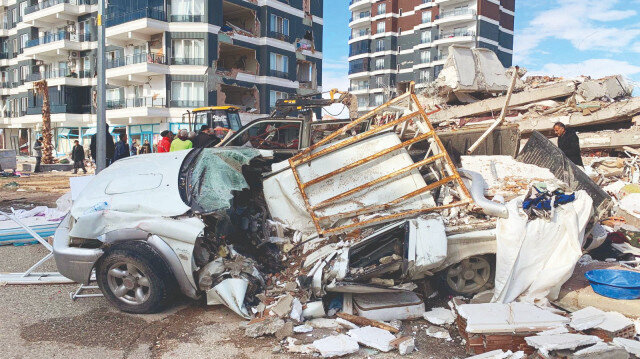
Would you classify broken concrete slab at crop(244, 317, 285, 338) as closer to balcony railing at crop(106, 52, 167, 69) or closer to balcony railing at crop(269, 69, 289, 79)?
Answer: balcony railing at crop(106, 52, 167, 69)

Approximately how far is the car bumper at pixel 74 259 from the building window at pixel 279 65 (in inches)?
1155

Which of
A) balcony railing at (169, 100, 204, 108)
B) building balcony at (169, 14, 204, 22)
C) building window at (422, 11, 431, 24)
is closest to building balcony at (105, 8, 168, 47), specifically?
building balcony at (169, 14, 204, 22)

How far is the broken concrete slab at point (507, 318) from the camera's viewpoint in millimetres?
3350

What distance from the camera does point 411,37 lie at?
185 ft

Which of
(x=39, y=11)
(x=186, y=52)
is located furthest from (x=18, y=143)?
(x=186, y=52)

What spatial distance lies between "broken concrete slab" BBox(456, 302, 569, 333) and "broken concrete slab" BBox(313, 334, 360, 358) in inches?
35.8

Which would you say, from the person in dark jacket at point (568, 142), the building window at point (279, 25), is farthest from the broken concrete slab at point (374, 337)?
the building window at point (279, 25)

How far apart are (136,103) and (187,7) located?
7.55 metres

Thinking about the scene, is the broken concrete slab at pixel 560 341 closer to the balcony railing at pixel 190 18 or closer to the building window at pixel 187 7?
the balcony railing at pixel 190 18

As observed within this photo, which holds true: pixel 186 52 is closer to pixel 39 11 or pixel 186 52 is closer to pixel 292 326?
pixel 39 11

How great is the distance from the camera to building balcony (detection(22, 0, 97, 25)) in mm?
36812

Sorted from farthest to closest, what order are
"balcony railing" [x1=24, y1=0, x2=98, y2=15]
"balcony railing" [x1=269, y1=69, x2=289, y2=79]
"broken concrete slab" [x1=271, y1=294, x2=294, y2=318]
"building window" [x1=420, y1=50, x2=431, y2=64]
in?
"building window" [x1=420, y1=50, x2=431, y2=64] → "balcony railing" [x1=24, y1=0, x2=98, y2=15] → "balcony railing" [x1=269, y1=69, x2=289, y2=79] → "broken concrete slab" [x1=271, y1=294, x2=294, y2=318]

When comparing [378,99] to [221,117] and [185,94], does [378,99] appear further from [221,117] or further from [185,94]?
[221,117]

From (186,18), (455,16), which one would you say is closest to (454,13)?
(455,16)
